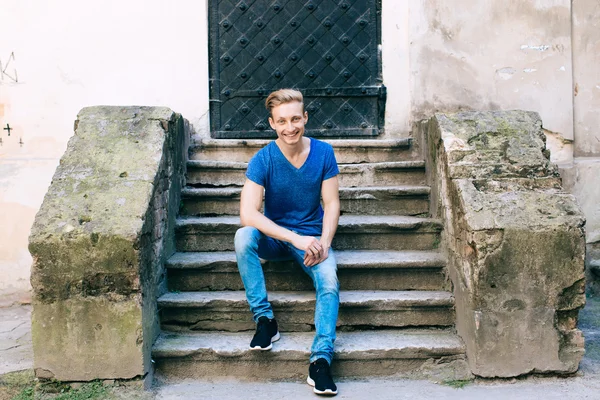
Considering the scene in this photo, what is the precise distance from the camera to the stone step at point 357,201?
4.11 meters

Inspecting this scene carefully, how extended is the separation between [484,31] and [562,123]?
1.06 metres

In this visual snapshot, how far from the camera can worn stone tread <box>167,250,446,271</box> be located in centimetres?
351

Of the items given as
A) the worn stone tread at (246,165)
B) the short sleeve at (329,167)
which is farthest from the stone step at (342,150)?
the short sleeve at (329,167)

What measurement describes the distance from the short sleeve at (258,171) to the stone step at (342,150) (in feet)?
4.77

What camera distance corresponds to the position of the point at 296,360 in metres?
3.05

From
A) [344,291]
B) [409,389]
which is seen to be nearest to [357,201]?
[344,291]

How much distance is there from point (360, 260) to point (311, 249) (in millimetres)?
592

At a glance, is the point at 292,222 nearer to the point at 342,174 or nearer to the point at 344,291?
the point at 344,291

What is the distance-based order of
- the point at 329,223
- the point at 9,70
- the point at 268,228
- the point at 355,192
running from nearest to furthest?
the point at 268,228
the point at 329,223
the point at 355,192
the point at 9,70

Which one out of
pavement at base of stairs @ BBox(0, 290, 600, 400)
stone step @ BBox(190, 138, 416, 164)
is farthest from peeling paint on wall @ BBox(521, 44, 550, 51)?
pavement at base of stairs @ BBox(0, 290, 600, 400)

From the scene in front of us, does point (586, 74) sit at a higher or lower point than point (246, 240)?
higher


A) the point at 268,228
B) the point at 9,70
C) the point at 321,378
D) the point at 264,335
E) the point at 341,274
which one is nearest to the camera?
the point at 321,378

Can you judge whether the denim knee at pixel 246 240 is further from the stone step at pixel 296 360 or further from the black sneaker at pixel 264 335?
the stone step at pixel 296 360

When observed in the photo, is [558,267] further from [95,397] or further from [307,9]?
[307,9]
